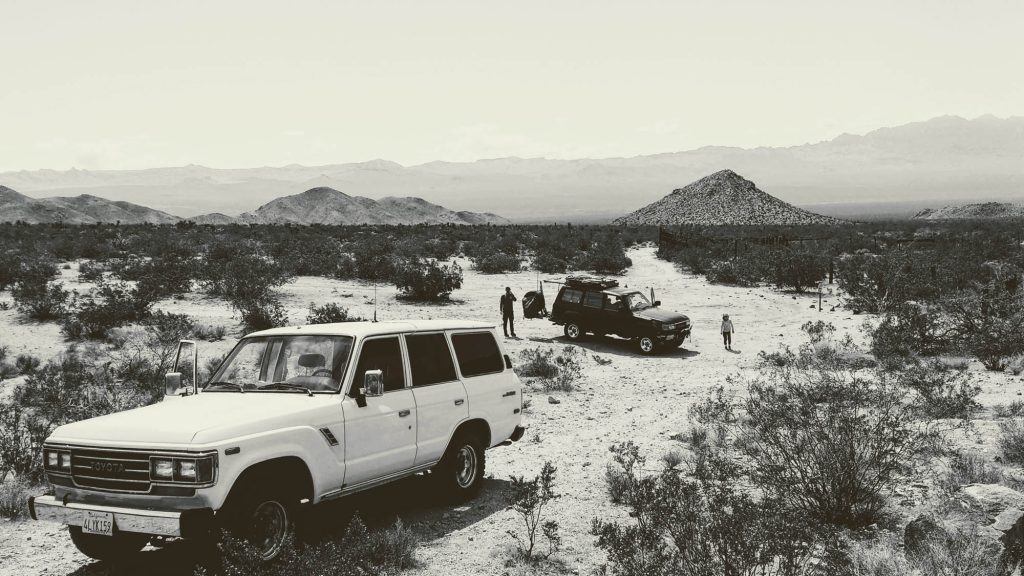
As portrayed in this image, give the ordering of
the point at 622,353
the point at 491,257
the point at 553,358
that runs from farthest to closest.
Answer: the point at 491,257, the point at 622,353, the point at 553,358

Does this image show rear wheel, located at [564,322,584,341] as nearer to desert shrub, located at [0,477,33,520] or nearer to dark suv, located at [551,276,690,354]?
dark suv, located at [551,276,690,354]

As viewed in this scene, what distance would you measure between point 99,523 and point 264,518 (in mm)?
1138

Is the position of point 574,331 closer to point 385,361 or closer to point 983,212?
point 385,361

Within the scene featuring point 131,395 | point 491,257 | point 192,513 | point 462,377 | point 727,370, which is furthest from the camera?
point 491,257

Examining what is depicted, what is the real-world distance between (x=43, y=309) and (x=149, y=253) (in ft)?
76.7

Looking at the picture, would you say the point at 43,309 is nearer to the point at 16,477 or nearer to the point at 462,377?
the point at 16,477

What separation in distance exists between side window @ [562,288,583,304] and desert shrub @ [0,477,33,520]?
15.3 m

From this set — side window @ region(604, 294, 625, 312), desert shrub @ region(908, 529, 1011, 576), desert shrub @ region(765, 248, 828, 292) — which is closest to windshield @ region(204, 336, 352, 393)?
desert shrub @ region(908, 529, 1011, 576)

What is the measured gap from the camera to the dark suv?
1997 centimetres

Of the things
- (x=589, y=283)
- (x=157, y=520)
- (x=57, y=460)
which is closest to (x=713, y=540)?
(x=157, y=520)

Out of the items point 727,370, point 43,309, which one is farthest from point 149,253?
point 727,370

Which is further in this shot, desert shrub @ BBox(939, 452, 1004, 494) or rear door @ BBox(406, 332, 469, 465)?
desert shrub @ BBox(939, 452, 1004, 494)

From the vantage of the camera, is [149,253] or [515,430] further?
[149,253]

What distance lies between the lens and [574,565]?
22.3 ft
